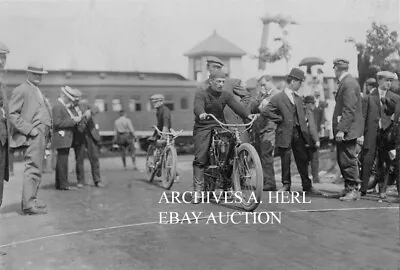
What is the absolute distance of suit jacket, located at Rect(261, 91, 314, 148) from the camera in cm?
828

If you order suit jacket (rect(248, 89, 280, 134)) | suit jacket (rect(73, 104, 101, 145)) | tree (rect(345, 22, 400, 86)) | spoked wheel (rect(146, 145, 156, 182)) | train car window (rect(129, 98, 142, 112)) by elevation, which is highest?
tree (rect(345, 22, 400, 86))

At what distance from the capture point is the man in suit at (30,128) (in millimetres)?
6668

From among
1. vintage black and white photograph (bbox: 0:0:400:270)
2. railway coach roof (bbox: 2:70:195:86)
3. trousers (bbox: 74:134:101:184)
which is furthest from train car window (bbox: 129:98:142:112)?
trousers (bbox: 74:134:101:184)

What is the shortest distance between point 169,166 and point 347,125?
306cm

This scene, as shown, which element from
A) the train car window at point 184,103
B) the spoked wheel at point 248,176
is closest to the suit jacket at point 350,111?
the spoked wheel at point 248,176

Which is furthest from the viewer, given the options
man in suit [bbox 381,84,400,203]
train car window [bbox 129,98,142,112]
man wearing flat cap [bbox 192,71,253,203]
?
train car window [bbox 129,98,142,112]

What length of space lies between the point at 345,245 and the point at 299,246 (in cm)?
43

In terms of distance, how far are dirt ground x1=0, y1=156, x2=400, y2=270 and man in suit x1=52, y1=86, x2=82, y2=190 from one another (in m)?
1.70

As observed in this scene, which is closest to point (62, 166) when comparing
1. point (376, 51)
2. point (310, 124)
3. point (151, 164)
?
point (151, 164)

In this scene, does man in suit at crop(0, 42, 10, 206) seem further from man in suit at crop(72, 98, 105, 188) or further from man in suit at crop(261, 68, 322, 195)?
man in suit at crop(261, 68, 322, 195)

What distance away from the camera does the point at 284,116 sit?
8.33 metres

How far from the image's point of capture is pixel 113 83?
22.2 m

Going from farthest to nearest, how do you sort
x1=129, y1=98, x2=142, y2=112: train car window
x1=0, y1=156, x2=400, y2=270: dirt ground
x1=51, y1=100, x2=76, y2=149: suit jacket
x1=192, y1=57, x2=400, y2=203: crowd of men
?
x1=129, y1=98, x2=142, y2=112: train car window → x1=51, y1=100, x2=76, y2=149: suit jacket → x1=192, y1=57, x2=400, y2=203: crowd of men → x1=0, y1=156, x2=400, y2=270: dirt ground

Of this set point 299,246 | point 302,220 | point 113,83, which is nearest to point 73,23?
point 302,220
